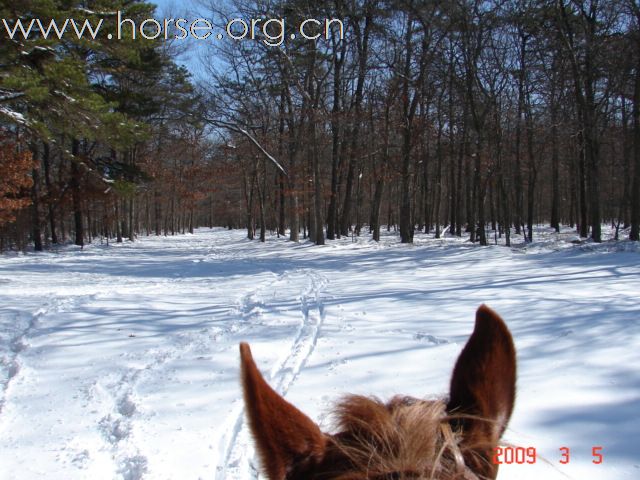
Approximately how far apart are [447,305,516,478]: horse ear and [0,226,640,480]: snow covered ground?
172 millimetres

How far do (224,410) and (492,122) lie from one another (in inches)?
751

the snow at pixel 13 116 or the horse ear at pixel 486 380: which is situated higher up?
the snow at pixel 13 116

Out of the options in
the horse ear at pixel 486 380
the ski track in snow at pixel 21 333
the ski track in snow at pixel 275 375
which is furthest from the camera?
the ski track in snow at pixel 21 333

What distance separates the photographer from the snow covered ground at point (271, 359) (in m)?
2.88

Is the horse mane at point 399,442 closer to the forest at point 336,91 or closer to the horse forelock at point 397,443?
the horse forelock at point 397,443

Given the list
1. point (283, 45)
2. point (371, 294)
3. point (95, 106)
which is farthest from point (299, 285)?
point (283, 45)

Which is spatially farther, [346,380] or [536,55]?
[536,55]

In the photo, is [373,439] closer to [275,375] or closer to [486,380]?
[486,380]

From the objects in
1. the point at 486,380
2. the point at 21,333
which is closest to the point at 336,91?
the point at 21,333

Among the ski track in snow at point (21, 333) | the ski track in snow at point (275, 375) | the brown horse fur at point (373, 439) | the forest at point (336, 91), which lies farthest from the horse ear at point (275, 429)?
the forest at point (336, 91)

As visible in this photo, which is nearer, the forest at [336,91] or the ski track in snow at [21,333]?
the ski track in snow at [21,333]

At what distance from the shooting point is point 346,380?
4.12 m

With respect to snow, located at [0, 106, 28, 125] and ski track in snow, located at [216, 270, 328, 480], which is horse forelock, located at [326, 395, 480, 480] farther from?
snow, located at [0, 106, 28, 125]

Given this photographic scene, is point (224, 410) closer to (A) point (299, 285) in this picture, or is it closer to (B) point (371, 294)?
(B) point (371, 294)
